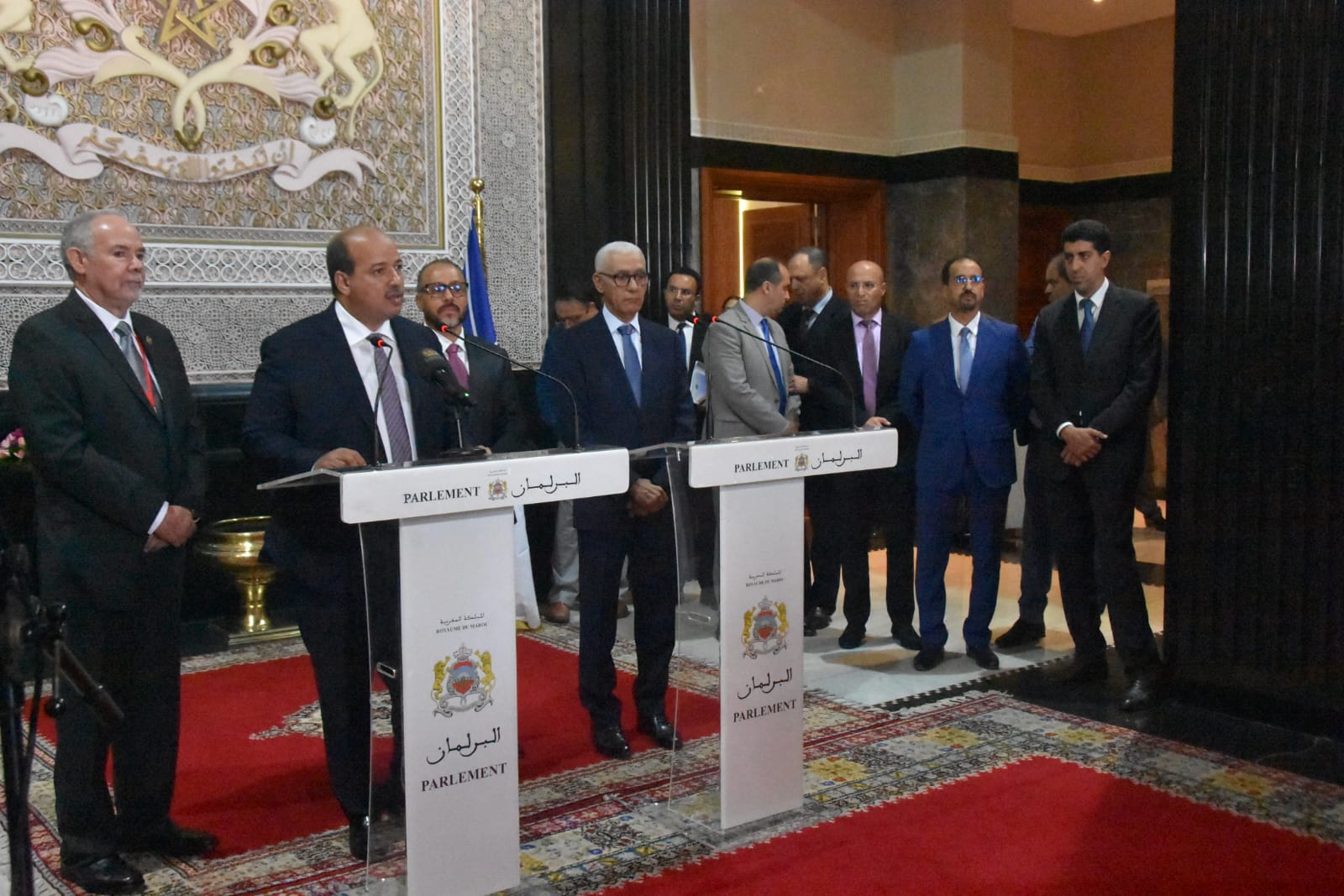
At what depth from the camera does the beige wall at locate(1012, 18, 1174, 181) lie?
947 cm

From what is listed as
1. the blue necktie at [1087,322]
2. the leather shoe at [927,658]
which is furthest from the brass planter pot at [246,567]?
the blue necktie at [1087,322]

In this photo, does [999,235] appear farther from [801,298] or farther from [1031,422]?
[1031,422]

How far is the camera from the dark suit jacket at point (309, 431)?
2973 mm

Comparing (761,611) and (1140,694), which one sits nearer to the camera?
(761,611)

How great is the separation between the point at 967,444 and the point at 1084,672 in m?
0.95

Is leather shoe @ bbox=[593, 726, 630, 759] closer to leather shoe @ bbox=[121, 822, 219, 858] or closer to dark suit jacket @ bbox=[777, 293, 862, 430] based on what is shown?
leather shoe @ bbox=[121, 822, 219, 858]

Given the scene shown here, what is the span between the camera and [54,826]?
332cm

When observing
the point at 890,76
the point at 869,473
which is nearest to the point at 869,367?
the point at 869,473

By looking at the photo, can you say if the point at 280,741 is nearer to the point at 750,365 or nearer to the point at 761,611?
the point at 761,611

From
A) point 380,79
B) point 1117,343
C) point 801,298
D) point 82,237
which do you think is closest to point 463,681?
point 82,237

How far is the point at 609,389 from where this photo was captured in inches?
152

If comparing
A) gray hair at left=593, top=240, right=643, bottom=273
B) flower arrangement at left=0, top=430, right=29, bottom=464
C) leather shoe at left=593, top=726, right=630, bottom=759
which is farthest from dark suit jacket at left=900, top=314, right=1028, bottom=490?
flower arrangement at left=0, top=430, right=29, bottom=464

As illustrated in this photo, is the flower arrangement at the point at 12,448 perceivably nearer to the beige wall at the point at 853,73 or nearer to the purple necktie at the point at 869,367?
the purple necktie at the point at 869,367

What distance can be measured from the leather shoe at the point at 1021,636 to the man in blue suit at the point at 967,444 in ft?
1.04
